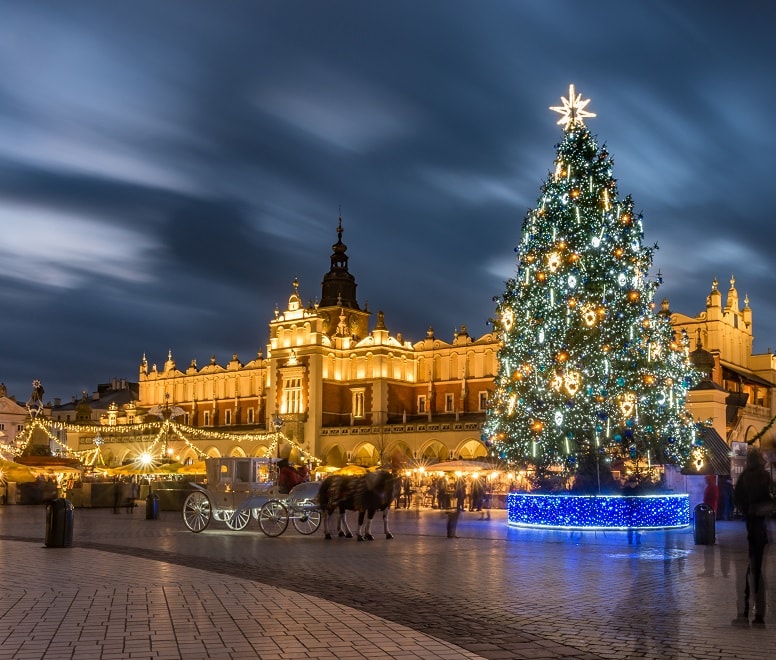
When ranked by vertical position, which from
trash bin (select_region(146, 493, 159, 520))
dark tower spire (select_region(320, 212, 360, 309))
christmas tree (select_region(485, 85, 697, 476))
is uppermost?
dark tower spire (select_region(320, 212, 360, 309))

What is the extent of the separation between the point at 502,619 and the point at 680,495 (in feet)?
55.5

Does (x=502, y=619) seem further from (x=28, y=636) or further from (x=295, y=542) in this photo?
(x=295, y=542)

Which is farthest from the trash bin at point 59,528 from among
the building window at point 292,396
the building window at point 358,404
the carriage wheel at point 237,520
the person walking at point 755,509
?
the building window at point 358,404

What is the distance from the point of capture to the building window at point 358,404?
75312mm

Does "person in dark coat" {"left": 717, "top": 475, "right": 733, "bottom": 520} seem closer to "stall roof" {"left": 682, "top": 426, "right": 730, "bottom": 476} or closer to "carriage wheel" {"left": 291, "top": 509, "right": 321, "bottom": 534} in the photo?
"stall roof" {"left": 682, "top": 426, "right": 730, "bottom": 476}

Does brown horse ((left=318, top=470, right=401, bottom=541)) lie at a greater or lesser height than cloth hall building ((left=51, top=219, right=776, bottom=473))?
lesser

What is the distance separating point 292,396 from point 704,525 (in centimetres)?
5797

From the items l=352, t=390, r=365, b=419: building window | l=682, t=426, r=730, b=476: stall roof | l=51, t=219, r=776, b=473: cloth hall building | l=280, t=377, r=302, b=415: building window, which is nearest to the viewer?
l=682, t=426, r=730, b=476: stall roof

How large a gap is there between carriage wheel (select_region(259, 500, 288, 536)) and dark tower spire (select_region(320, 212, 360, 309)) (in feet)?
201

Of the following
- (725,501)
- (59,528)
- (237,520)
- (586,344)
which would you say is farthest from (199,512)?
(725,501)

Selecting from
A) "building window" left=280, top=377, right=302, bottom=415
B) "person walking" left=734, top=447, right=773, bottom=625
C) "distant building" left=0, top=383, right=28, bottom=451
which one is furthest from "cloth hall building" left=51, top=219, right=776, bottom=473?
"person walking" left=734, top=447, right=773, bottom=625

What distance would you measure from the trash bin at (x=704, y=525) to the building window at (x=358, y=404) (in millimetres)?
56486

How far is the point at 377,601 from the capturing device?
35.1 feet

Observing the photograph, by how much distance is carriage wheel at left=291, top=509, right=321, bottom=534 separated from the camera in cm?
2234
